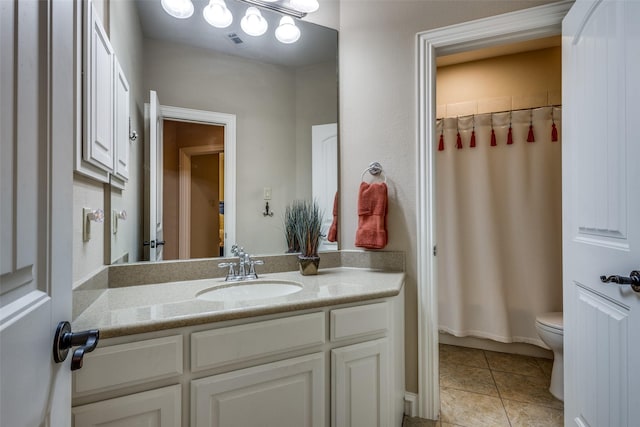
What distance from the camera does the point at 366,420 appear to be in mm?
1264

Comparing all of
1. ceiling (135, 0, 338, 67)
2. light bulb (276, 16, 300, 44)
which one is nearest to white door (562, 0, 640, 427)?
ceiling (135, 0, 338, 67)

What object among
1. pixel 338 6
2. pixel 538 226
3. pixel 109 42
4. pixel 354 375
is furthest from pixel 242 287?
pixel 538 226

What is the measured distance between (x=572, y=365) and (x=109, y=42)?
2.23 meters

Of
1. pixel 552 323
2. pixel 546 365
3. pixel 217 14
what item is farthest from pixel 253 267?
pixel 546 365

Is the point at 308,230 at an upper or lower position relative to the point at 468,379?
upper

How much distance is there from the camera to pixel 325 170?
1.84 metres

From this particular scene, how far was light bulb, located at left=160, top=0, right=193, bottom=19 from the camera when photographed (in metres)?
1.46

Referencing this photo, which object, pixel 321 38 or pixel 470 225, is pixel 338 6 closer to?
pixel 321 38

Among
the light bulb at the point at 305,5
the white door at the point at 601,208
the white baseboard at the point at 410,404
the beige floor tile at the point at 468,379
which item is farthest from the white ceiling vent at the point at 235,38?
the beige floor tile at the point at 468,379

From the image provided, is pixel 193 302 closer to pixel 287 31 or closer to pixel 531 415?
pixel 287 31

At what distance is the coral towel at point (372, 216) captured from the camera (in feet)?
5.57

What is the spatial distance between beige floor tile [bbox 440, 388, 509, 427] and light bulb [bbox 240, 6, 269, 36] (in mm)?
2328

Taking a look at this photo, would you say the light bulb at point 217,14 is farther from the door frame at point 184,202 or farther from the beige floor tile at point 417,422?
the beige floor tile at point 417,422

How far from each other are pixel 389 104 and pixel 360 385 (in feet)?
4.67
